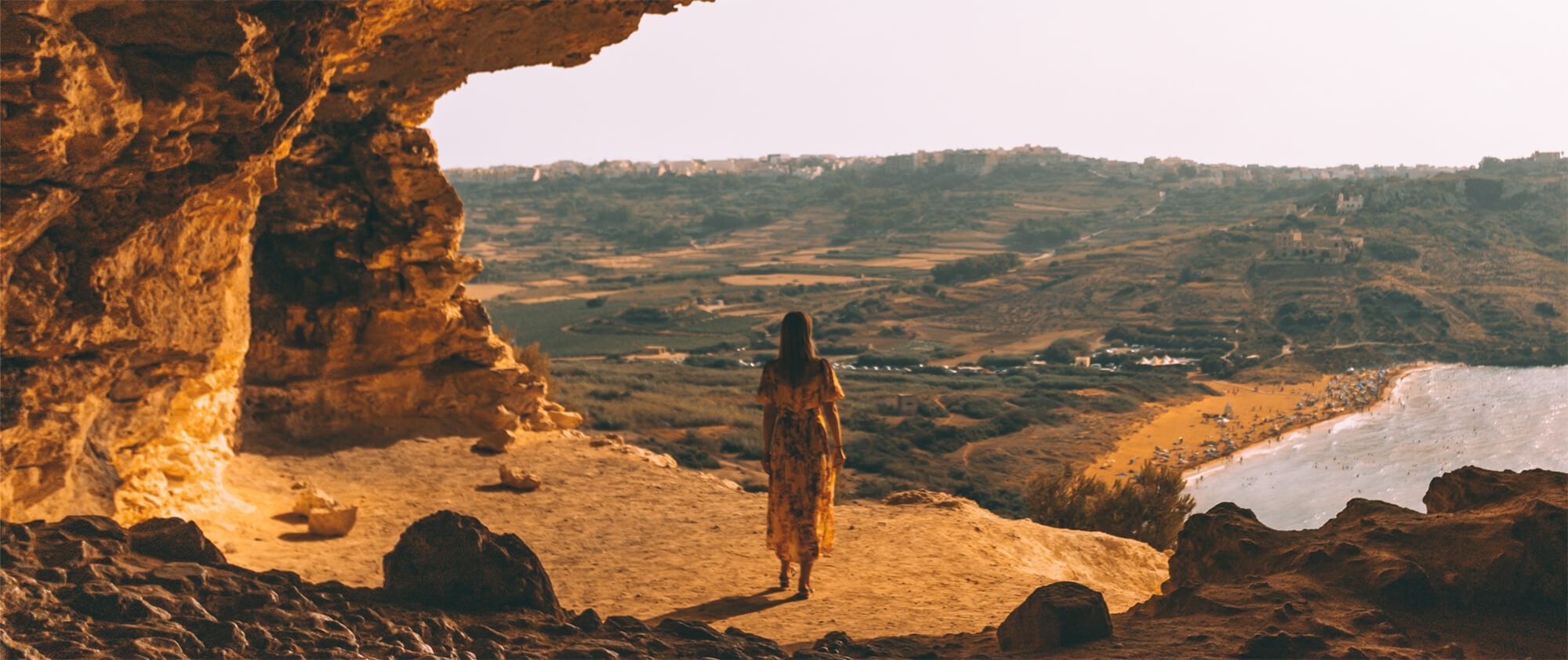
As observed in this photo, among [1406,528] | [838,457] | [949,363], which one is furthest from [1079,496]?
[949,363]

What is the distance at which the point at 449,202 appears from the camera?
431 inches

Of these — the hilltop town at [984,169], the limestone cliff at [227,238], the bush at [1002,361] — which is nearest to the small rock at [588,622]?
the limestone cliff at [227,238]

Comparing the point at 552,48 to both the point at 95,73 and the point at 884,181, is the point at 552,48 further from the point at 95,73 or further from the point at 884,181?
the point at 884,181

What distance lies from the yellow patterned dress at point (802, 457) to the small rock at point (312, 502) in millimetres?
3829

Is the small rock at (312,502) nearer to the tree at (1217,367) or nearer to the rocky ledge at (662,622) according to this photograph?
the rocky ledge at (662,622)

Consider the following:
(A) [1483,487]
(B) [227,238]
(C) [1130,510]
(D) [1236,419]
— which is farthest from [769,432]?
(D) [1236,419]

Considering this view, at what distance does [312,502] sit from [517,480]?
1.75 m

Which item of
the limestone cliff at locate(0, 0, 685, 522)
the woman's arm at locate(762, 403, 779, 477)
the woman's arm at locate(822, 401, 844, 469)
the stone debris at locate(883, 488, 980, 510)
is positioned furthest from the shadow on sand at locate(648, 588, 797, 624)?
the limestone cliff at locate(0, 0, 685, 522)

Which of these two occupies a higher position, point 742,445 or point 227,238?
point 227,238

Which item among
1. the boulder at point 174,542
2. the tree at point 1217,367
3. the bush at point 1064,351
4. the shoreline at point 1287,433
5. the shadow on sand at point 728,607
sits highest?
the boulder at point 174,542

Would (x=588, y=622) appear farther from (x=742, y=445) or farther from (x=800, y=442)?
(x=742, y=445)

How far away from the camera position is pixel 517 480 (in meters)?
9.09

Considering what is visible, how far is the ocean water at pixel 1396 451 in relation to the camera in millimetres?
11305

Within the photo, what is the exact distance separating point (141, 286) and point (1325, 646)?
6781 mm
